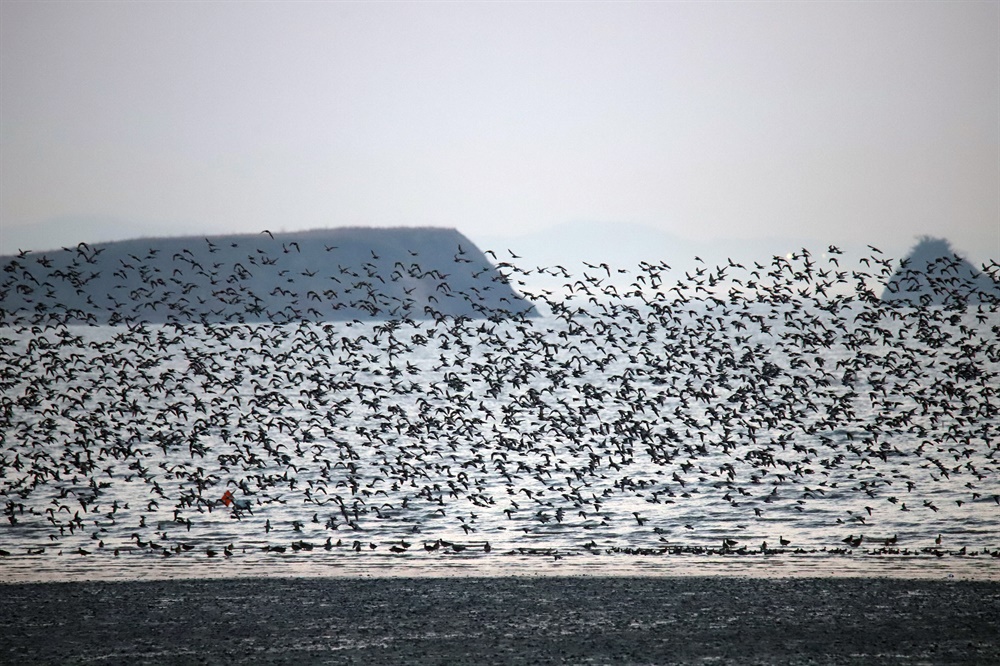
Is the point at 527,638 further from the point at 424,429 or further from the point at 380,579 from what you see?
the point at 424,429

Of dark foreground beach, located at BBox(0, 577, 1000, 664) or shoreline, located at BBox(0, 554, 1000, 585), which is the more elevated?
dark foreground beach, located at BBox(0, 577, 1000, 664)

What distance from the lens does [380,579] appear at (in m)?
27.9

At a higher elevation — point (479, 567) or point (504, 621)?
point (504, 621)

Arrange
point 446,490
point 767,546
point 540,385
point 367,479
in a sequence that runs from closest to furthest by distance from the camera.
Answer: point 767,546, point 446,490, point 367,479, point 540,385

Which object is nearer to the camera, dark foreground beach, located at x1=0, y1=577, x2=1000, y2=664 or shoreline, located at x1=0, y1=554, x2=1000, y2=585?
dark foreground beach, located at x1=0, y1=577, x2=1000, y2=664

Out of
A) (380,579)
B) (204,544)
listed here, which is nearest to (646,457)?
(204,544)

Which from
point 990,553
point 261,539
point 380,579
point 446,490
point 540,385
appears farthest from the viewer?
point 540,385

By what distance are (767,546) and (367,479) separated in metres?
27.9

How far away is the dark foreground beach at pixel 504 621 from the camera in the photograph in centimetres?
1984

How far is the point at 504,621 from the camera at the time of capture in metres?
22.5

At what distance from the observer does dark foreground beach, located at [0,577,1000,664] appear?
65.1ft

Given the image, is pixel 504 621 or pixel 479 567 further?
pixel 479 567

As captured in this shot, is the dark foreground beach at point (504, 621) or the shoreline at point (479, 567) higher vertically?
the dark foreground beach at point (504, 621)

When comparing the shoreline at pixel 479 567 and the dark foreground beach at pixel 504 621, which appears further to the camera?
the shoreline at pixel 479 567
